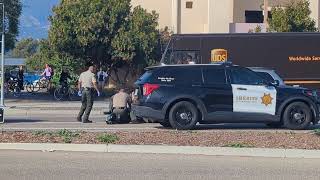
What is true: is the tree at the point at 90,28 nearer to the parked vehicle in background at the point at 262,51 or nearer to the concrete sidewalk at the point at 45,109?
the concrete sidewalk at the point at 45,109

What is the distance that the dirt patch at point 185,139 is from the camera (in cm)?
1381

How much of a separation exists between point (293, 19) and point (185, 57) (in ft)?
54.6

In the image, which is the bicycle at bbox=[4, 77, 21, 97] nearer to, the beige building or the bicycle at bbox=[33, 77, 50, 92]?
the bicycle at bbox=[33, 77, 50, 92]

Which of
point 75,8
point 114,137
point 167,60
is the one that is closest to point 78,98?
point 167,60

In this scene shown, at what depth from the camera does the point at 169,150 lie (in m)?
13.0

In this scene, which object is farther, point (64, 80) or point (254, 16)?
point (254, 16)

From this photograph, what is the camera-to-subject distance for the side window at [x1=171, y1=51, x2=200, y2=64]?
29.3 meters

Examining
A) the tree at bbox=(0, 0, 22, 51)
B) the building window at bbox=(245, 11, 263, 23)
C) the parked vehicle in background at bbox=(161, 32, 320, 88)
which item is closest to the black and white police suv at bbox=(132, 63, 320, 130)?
the parked vehicle in background at bbox=(161, 32, 320, 88)

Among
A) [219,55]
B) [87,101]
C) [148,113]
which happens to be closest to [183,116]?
[148,113]

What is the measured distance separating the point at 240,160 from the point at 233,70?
6.33 meters

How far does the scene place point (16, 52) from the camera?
15088 centimetres

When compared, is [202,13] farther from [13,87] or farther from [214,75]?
[214,75]

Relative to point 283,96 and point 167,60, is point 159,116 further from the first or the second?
point 167,60

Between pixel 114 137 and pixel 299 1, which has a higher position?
pixel 299 1
